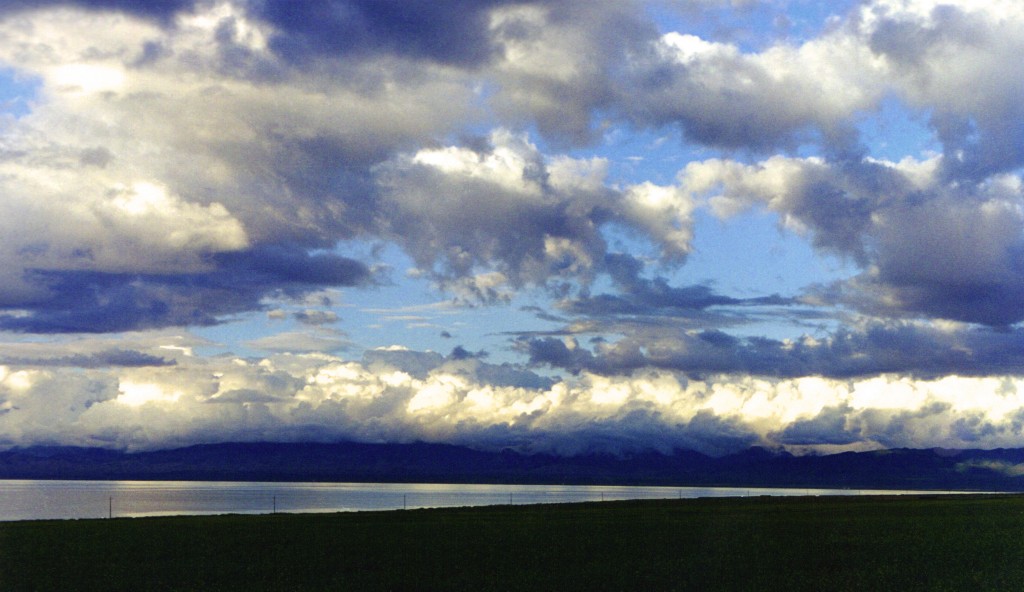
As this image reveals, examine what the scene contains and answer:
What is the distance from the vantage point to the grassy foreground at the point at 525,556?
5019 centimetres

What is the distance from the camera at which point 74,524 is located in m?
101

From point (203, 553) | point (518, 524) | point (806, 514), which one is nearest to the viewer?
point (203, 553)

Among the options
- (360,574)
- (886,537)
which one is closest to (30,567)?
(360,574)

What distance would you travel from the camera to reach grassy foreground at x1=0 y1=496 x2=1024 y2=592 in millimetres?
50188

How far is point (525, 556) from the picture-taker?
62.3 metres

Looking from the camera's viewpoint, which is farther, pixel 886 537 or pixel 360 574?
pixel 886 537

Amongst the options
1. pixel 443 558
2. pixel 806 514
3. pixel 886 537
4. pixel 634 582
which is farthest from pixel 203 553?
pixel 806 514

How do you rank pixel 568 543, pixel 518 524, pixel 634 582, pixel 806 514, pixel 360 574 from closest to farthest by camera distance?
pixel 634 582, pixel 360 574, pixel 568 543, pixel 518 524, pixel 806 514

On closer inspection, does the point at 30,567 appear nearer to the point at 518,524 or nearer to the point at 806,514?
the point at 518,524

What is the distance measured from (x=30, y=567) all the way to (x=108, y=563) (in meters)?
4.34

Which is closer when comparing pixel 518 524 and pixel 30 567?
pixel 30 567

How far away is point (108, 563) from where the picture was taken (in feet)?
199

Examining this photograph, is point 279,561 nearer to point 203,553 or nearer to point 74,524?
point 203,553

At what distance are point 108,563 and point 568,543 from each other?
30.6 m
